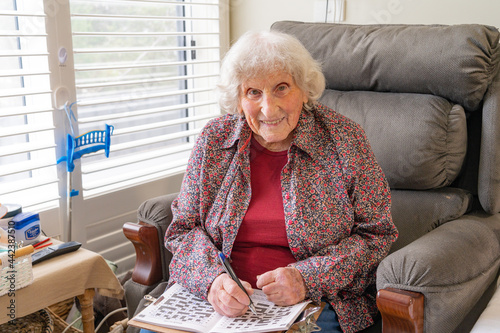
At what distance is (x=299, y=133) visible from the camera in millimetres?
1461

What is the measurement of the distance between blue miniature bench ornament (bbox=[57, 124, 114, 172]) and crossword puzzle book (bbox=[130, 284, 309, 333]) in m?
0.67

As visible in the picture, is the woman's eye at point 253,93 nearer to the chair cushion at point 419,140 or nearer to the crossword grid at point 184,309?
the chair cushion at point 419,140

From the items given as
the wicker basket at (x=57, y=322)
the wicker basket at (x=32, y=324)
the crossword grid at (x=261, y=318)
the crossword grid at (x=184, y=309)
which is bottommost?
the wicker basket at (x=57, y=322)

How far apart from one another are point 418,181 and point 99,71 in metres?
1.31

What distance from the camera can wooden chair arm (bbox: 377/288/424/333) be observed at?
1.17 meters

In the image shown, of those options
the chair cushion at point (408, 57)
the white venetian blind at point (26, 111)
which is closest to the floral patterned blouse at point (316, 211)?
the chair cushion at point (408, 57)

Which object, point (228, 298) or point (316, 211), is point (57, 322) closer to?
point (228, 298)

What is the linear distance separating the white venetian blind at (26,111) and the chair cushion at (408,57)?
2.81 feet

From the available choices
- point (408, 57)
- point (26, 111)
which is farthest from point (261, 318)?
point (26, 111)

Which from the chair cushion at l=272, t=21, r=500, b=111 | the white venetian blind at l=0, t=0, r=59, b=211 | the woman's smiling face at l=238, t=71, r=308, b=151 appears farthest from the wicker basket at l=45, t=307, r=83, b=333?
the chair cushion at l=272, t=21, r=500, b=111

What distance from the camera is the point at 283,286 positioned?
4.22 ft

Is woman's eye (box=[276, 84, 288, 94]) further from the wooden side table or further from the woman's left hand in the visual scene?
the wooden side table

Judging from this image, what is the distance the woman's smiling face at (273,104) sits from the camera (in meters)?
1.43

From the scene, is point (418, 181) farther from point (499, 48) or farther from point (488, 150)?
point (499, 48)
